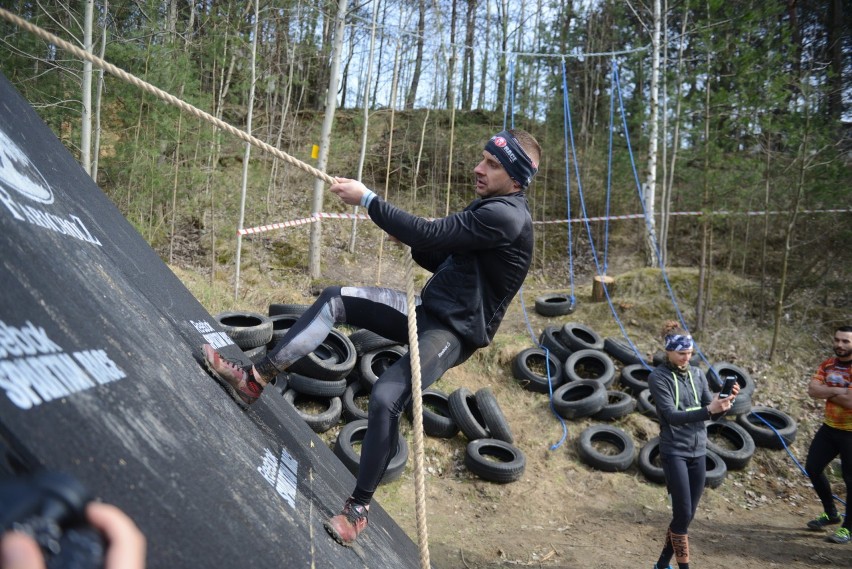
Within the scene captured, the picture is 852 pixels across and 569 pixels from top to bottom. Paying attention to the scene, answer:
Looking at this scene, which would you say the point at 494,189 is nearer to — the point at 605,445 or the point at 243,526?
the point at 243,526

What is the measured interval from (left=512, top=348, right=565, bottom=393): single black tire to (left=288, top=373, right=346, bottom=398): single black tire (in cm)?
317

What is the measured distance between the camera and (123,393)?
163cm

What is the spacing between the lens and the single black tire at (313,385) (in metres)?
7.10

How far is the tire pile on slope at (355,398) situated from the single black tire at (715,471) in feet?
7.70

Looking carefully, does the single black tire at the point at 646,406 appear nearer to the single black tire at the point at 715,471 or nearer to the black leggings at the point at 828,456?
the single black tire at the point at 715,471

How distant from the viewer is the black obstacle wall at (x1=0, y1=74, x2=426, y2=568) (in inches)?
51.3

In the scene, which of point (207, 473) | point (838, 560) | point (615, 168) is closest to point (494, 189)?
point (207, 473)

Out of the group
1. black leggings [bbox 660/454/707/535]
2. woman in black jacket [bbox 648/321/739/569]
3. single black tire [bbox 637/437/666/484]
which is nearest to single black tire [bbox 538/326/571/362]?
single black tire [bbox 637/437/666/484]

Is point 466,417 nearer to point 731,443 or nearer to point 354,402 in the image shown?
point 354,402

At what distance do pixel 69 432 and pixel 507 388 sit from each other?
Answer: 323 inches

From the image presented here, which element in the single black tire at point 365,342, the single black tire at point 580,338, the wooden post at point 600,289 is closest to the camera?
the single black tire at point 365,342

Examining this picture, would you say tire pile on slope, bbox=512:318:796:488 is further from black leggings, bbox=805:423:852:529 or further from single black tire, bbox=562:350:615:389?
black leggings, bbox=805:423:852:529

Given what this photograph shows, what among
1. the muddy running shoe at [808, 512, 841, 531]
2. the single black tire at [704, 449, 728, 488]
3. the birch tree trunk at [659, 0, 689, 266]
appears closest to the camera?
the muddy running shoe at [808, 512, 841, 531]

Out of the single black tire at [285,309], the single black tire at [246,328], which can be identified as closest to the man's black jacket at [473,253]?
the single black tire at [246,328]
